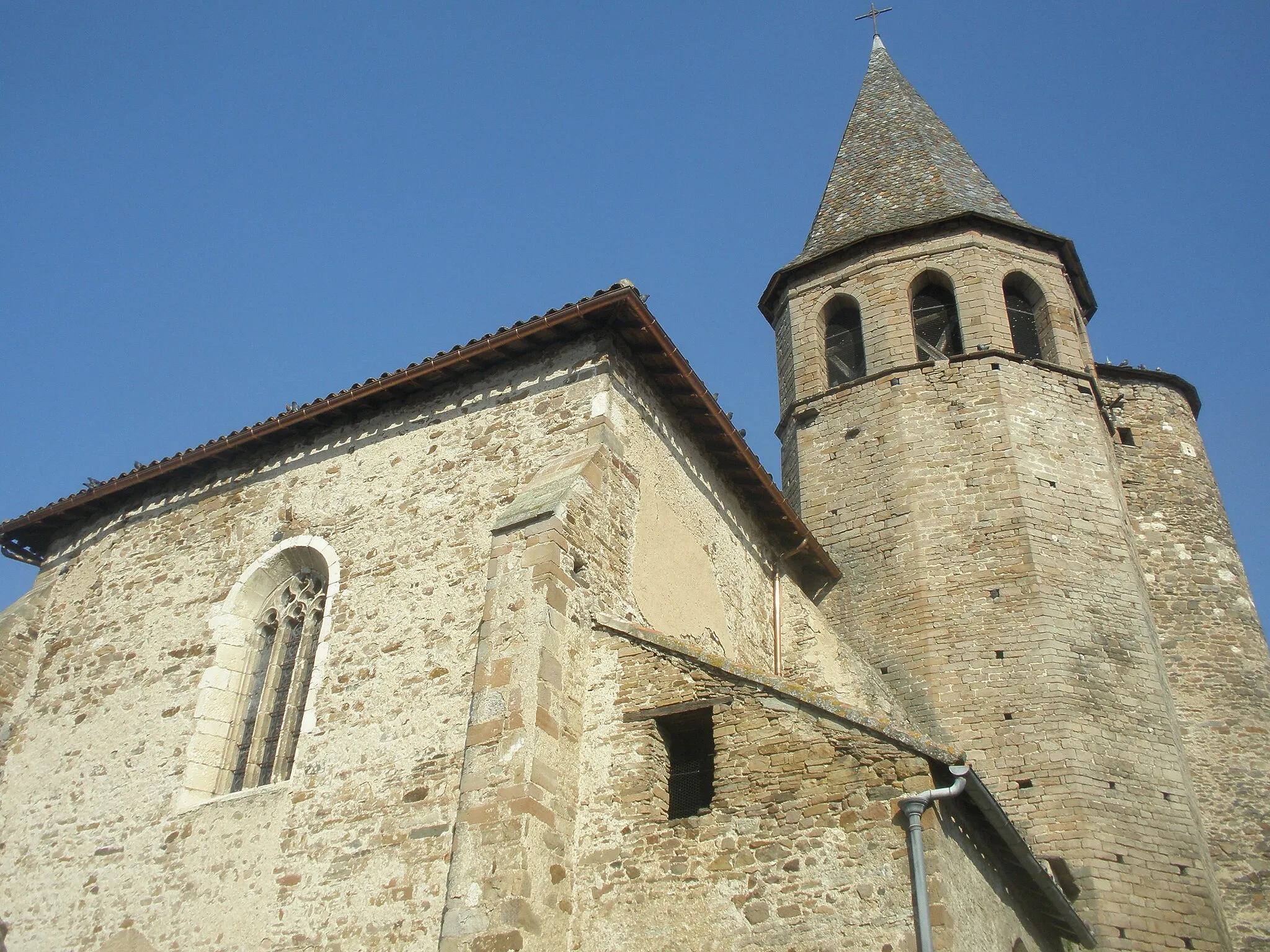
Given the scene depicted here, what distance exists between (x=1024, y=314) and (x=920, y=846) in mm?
10595

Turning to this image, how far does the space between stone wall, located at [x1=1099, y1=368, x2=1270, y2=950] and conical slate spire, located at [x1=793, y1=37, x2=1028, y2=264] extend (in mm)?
3784

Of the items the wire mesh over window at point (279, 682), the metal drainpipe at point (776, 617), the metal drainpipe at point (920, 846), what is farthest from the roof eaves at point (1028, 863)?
the wire mesh over window at point (279, 682)

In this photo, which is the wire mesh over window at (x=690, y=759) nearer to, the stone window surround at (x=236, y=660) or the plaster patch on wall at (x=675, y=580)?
the plaster patch on wall at (x=675, y=580)

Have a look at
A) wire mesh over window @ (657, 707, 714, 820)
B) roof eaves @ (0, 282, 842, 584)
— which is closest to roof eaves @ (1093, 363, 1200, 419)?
roof eaves @ (0, 282, 842, 584)

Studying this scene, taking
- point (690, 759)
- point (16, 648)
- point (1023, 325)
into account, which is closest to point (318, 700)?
point (690, 759)

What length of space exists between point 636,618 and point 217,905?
3.77m

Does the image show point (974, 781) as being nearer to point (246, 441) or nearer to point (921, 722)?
point (921, 722)

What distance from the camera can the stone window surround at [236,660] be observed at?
365 inches

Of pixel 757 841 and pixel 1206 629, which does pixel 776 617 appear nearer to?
pixel 757 841

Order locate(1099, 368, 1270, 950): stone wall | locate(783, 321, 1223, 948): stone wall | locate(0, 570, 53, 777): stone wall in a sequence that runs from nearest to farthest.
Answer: locate(783, 321, 1223, 948): stone wall
locate(0, 570, 53, 777): stone wall
locate(1099, 368, 1270, 950): stone wall

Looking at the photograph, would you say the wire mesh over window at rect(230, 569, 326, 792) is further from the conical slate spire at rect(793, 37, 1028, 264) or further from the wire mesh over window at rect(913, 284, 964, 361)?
the conical slate spire at rect(793, 37, 1028, 264)

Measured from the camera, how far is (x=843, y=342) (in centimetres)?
1622

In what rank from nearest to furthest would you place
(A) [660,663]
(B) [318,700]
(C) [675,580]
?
(A) [660,663]
(B) [318,700]
(C) [675,580]

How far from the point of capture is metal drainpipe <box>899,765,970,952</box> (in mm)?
6309
